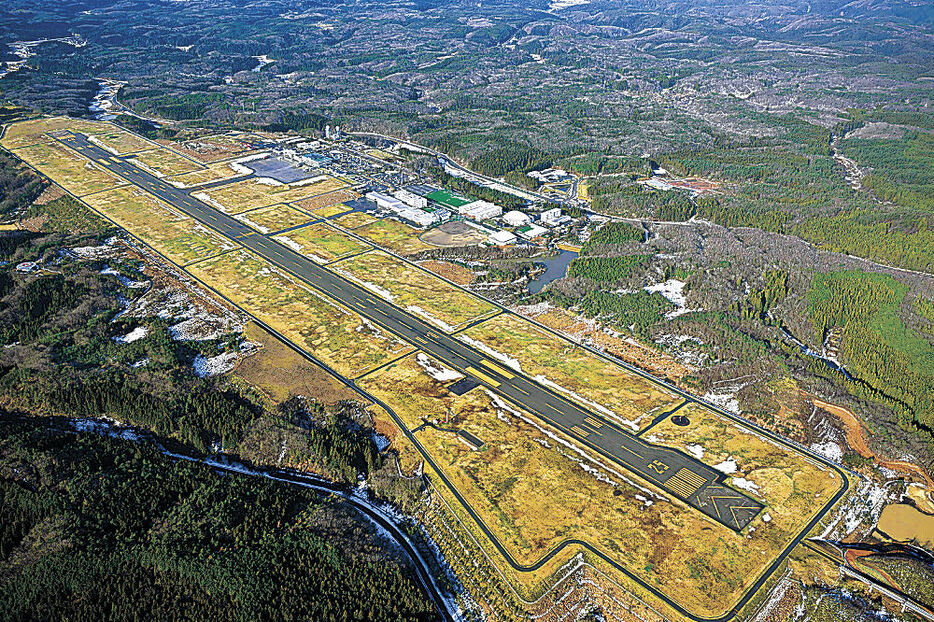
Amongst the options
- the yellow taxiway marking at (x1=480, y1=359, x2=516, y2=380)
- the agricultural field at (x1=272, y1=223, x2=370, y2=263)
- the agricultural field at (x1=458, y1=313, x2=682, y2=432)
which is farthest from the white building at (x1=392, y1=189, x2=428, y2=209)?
the yellow taxiway marking at (x1=480, y1=359, x2=516, y2=380)

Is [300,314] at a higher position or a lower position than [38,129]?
higher

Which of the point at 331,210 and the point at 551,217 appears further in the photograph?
the point at 331,210

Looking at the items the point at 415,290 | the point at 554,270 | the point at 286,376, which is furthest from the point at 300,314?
the point at 554,270

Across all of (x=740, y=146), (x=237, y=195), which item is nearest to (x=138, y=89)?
(x=237, y=195)

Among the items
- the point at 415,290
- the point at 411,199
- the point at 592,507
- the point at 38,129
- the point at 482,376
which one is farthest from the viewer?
the point at 38,129

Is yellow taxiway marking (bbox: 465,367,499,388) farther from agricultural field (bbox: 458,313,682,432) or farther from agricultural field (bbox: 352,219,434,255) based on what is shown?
agricultural field (bbox: 352,219,434,255)

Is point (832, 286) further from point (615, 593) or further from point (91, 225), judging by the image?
point (91, 225)

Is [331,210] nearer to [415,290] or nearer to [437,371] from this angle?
[415,290]
